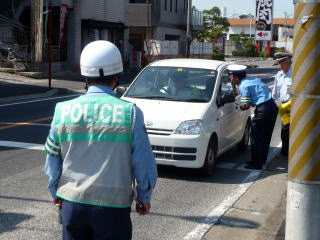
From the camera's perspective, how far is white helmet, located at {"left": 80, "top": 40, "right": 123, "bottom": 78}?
10.9ft

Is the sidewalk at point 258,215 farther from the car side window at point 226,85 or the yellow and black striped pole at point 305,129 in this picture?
the car side window at point 226,85

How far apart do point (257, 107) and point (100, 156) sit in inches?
241

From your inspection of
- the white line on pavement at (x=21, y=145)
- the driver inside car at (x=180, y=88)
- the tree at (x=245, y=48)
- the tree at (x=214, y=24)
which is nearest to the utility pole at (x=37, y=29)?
the white line on pavement at (x=21, y=145)

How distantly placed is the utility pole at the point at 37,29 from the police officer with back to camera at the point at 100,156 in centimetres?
2757

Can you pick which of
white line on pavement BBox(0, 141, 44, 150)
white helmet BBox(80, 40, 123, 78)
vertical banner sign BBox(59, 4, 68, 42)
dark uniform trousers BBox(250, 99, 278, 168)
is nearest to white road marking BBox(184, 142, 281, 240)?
dark uniform trousers BBox(250, 99, 278, 168)

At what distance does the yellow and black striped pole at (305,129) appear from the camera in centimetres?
437

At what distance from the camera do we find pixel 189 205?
7.03m

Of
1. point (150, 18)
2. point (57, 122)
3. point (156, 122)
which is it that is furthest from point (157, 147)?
point (150, 18)

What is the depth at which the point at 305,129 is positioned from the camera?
175 inches

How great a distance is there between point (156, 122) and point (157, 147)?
362mm

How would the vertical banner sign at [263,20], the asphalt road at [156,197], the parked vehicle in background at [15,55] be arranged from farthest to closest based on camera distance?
the vertical banner sign at [263,20] → the parked vehicle in background at [15,55] → the asphalt road at [156,197]

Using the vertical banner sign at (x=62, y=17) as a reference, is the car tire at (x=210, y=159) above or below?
below

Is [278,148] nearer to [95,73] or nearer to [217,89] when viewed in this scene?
[217,89]

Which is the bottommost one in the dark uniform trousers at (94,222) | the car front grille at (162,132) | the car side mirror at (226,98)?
the car front grille at (162,132)
